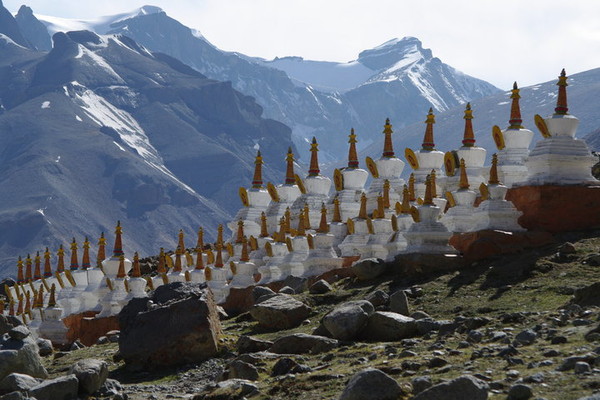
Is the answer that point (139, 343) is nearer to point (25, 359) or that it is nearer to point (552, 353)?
point (25, 359)

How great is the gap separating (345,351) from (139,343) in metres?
7.46

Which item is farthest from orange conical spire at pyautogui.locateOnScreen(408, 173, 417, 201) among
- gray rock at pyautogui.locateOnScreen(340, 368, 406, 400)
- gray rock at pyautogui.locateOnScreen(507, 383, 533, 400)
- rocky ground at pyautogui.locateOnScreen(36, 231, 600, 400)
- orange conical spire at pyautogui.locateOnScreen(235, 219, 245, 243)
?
gray rock at pyautogui.locateOnScreen(507, 383, 533, 400)

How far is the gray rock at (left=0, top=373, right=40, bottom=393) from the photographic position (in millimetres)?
22500

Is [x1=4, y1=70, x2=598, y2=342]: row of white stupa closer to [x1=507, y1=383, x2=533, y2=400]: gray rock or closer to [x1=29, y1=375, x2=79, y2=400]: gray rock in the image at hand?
[x1=29, y1=375, x2=79, y2=400]: gray rock

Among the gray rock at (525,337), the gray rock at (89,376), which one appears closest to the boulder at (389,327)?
the gray rock at (525,337)

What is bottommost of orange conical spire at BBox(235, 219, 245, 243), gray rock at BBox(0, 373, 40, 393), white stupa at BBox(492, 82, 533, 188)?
gray rock at BBox(0, 373, 40, 393)

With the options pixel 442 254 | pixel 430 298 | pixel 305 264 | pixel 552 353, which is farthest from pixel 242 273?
pixel 552 353

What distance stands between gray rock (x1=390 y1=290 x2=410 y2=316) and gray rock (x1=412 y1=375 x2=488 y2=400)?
32.7 ft

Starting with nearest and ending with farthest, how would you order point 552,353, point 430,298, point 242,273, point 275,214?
point 552,353 → point 430,298 → point 242,273 → point 275,214

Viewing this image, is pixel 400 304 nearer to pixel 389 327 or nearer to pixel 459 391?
pixel 389 327

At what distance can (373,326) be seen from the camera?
24375 mm

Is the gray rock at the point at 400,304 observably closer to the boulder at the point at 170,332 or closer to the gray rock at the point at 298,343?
the gray rock at the point at 298,343

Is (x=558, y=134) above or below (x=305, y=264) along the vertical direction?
above

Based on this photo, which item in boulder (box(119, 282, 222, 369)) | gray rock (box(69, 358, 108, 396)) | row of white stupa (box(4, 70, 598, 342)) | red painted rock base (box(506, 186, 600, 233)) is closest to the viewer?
gray rock (box(69, 358, 108, 396))
